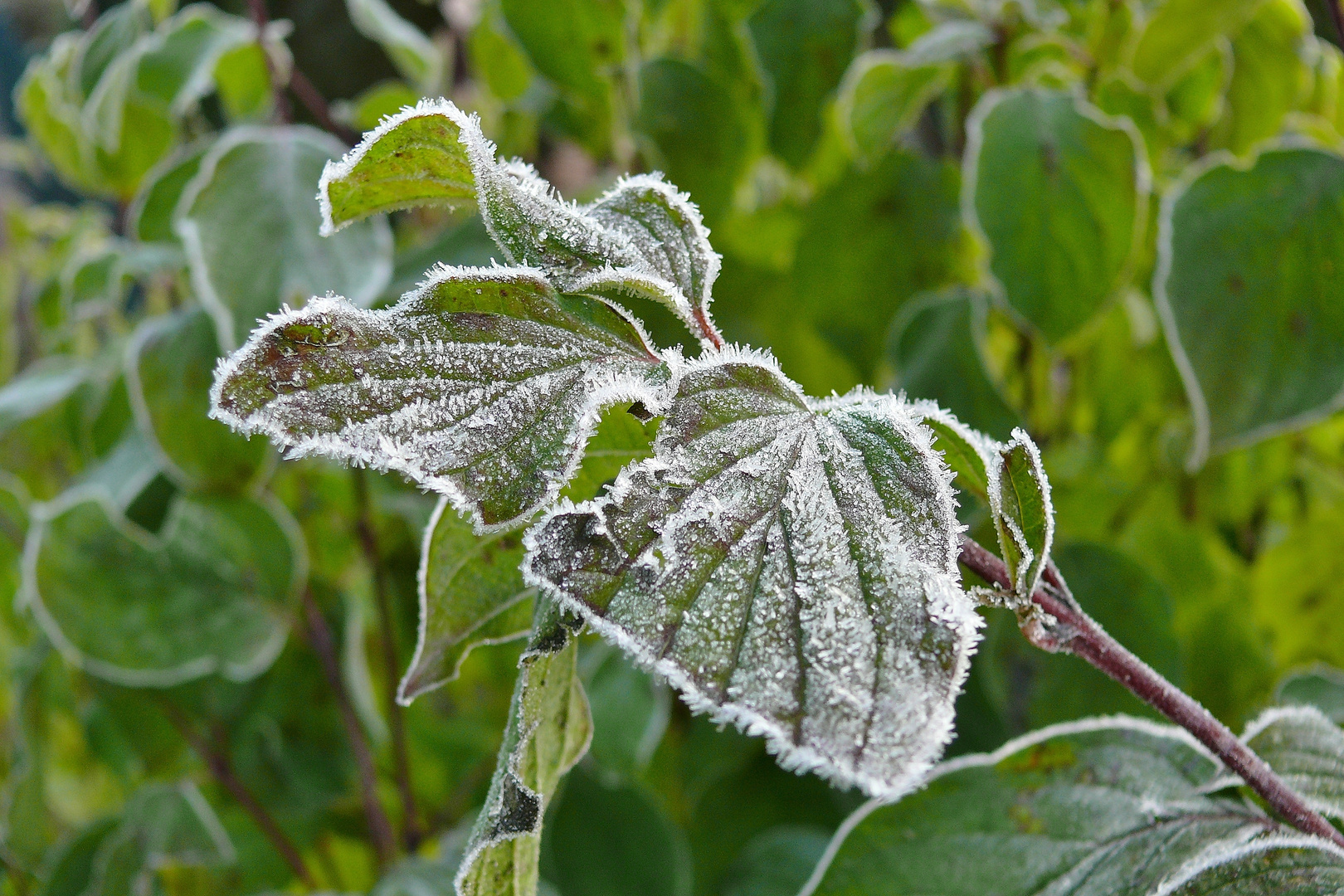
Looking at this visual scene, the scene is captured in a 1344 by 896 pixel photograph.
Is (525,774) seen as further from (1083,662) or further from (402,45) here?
(402,45)

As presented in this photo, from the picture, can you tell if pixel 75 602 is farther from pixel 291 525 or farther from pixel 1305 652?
pixel 1305 652

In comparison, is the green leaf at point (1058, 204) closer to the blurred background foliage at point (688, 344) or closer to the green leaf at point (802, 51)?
the blurred background foliage at point (688, 344)

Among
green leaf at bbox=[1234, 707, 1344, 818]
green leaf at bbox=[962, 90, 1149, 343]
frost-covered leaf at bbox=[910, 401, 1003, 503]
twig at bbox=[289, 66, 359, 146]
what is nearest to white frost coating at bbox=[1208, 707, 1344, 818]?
green leaf at bbox=[1234, 707, 1344, 818]

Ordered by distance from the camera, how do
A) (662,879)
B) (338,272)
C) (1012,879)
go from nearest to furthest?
(1012,879) → (338,272) → (662,879)

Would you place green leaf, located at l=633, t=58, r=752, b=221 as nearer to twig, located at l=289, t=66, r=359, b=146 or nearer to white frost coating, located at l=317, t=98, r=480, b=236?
twig, located at l=289, t=66, r=359, b=146

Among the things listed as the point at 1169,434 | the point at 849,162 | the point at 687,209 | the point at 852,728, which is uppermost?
the point at 849,162

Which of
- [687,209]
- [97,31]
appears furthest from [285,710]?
[687,209]
